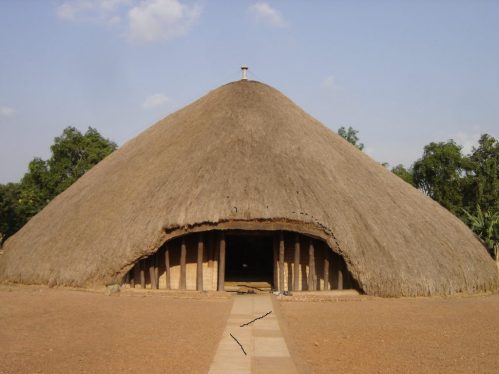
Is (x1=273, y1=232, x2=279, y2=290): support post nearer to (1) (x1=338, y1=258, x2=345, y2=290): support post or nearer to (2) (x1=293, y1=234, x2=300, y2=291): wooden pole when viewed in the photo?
(2) (x1=293, y1=234, x2=300, y2=291): wooden pole

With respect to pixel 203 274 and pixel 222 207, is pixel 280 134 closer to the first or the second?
pixel 222 207

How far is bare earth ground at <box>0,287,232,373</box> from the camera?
578 centimetres

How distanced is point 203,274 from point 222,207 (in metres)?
2.34

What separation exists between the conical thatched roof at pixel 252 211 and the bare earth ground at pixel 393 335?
1240 mm

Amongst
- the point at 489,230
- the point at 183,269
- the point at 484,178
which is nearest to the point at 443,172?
the point at 484,178

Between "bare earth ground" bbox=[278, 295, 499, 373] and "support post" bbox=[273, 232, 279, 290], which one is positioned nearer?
"bare earth ground" bbox=[278, 295, 499, 373]

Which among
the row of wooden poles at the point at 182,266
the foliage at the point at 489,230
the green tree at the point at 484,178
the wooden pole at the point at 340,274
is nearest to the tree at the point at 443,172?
the green tree at the point at 484,178

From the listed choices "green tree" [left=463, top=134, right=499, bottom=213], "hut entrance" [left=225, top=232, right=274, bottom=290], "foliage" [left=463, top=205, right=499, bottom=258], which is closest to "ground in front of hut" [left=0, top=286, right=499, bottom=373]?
"foliage" [left=463, top=205, right=499, bottom=258]

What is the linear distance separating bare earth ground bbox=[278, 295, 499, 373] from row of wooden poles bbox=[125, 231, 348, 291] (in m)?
1.26

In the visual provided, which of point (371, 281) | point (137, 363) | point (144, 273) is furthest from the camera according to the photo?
point (144, 273)

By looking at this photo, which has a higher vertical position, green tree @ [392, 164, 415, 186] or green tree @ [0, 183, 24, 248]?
green tree @ [392, 164, 415, 186]

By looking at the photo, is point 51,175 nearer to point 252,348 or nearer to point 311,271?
point 311,271

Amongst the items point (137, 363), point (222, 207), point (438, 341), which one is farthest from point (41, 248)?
point (438, 341)

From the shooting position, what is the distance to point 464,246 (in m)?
13.4
